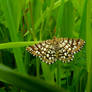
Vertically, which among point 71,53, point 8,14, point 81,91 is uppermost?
point 8,14

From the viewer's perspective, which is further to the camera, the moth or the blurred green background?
the moth

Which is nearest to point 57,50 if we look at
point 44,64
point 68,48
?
point 68,48

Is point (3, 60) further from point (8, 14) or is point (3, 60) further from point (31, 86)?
point (31, 86)

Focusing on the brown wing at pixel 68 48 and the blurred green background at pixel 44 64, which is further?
the brown wing at pixel 68 48

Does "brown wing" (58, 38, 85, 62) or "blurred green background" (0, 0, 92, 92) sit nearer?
"blurred green background" (0, 0, 92, 92)

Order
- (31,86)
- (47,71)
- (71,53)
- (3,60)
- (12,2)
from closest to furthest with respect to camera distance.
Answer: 1. (31,86)
2. (71,53)
3. (47,71)
4. (12,2)
5. (3,60)

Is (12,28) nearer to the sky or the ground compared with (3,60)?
nearer to the sky

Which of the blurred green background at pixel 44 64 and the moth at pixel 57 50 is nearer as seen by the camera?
the blurred green background at pixel 44 64

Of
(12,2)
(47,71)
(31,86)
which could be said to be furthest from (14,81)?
(12,2)
